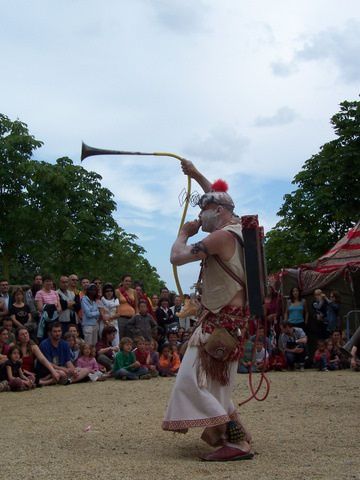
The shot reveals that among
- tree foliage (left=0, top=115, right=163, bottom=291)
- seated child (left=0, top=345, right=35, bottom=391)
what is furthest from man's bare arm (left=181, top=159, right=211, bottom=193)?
tree foliage (left=0, top=115, right=163, bottom=291)

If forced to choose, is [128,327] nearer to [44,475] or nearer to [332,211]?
[44,475]

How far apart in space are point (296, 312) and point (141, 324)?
10.6ft

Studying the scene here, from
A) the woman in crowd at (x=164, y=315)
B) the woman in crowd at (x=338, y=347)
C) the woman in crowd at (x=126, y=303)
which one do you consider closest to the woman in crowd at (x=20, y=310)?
the woman in crowd at (x=126, y=303)

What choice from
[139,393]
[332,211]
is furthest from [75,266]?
[139,393]

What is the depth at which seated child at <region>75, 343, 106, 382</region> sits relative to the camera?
11.8 metres

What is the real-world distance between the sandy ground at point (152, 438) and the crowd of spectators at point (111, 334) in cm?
111

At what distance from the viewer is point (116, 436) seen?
20.3 ft

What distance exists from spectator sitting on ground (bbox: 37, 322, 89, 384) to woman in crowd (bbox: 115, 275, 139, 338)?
1598 millimetres

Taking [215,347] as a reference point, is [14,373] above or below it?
below

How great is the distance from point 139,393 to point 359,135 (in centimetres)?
1885

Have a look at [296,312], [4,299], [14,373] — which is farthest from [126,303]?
[296,312]

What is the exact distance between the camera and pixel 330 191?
1050 inches

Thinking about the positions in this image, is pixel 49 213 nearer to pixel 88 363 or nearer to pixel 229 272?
pixel 88 363

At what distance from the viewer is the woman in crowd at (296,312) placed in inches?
568
